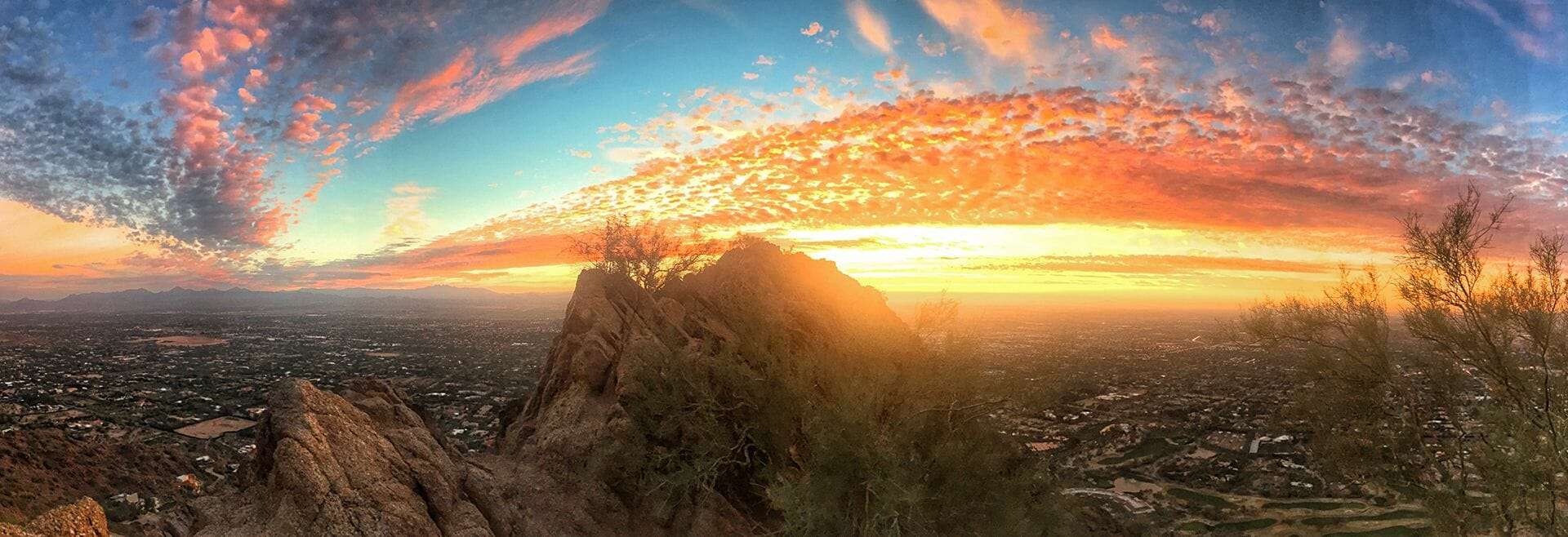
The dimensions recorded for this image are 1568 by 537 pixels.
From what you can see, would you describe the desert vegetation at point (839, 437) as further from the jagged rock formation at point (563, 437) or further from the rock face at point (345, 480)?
the rock face at point (345, 480)

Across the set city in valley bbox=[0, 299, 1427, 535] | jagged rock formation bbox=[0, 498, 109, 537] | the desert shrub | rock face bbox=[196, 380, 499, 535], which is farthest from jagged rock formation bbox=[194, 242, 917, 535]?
jagged rock formation bbox=[0, 498, 109, 537]

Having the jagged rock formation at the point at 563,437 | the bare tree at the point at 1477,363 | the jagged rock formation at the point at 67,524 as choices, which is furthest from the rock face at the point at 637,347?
the bare tree at the point at 1477,363

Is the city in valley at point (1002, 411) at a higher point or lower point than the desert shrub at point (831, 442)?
lower

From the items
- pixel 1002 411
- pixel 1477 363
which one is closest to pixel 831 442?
pixel 1002 411

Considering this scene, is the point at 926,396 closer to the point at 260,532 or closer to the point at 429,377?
the point at 260,532

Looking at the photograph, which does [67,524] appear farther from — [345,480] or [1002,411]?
[1002,411]

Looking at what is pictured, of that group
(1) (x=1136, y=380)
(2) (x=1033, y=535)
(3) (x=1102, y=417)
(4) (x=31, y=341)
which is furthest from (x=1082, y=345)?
(4) (x=31, y=341)

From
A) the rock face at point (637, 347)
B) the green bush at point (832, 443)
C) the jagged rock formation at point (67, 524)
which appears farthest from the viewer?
the rock face at point (637, 347)
